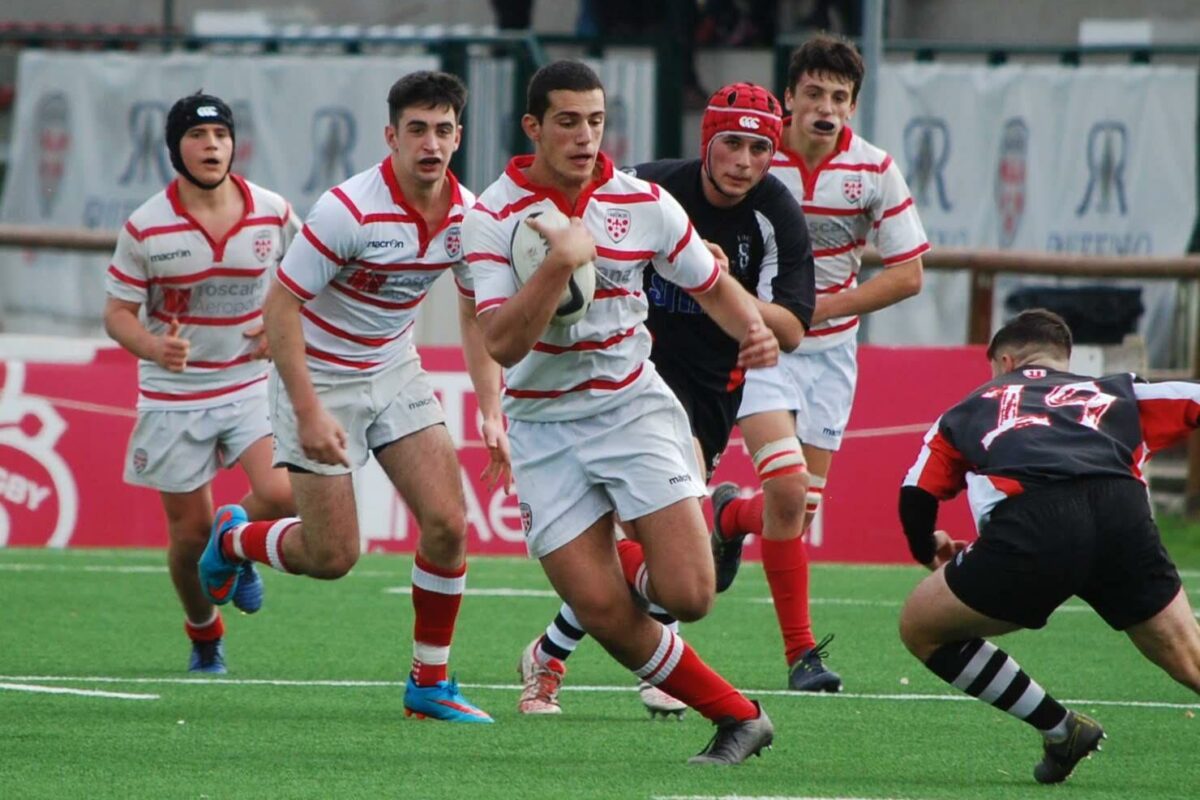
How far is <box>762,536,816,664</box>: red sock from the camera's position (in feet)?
26.3

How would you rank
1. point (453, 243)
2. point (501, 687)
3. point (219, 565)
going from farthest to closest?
1. point (501, 687)
2. point (219, 565)
3. point (453, 243)

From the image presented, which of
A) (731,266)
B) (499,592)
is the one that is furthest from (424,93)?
(499,592)

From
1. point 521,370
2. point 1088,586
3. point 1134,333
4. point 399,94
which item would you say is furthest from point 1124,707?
point 1134,333

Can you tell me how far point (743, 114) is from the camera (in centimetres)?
719

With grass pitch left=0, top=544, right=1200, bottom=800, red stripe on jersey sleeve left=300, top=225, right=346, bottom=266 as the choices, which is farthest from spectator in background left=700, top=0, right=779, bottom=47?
red stripe on jersey sleeve left=300, top=225, right=346, bottom=266

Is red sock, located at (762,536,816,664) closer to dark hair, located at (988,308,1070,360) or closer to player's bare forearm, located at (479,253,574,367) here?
dark hair, located at (988,308,1070,360)

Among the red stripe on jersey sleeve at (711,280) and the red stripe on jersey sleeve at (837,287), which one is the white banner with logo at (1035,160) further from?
the red stripe on jersey sleeve at (711,280)

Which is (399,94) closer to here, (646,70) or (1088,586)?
(1088,586)

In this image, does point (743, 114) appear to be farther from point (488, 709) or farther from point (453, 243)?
point (488, 709)

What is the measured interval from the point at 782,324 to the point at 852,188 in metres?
1.54

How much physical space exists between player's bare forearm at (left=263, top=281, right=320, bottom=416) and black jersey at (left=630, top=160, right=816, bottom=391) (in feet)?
4.42

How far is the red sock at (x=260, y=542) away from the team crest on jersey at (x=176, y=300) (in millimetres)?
1131

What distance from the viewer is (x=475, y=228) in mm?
6098

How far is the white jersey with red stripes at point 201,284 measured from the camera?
8406 millimetres
